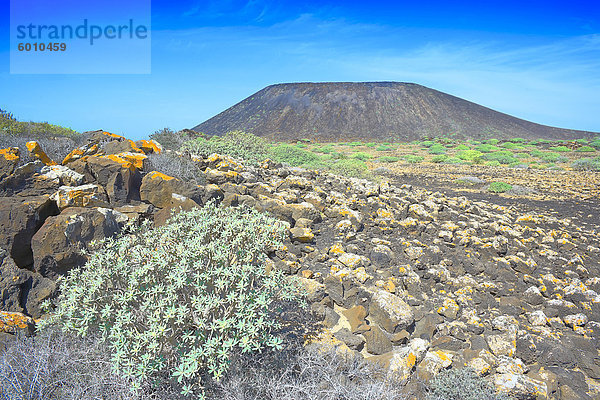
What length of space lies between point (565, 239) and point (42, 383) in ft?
24.1

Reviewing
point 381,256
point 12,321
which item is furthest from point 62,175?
point 381,256

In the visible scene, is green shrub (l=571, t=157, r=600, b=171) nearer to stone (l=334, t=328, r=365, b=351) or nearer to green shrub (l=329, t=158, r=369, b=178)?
green shrub (l=329, t=158, r=369, b=178)

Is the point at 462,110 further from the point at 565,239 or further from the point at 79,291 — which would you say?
the point at 79,291

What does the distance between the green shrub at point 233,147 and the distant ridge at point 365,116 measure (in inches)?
940

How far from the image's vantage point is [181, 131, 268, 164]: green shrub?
383 inches

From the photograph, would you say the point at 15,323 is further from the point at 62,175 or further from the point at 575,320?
the point at 575,320

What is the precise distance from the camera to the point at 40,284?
3.09 metres

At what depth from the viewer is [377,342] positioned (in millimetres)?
3043

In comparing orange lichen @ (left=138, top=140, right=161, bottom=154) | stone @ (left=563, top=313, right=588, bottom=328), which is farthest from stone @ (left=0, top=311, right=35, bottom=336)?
stone @ (left=563, top=313, right=588, bottom=328)

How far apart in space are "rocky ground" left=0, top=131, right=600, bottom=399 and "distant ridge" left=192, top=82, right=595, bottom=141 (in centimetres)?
3227

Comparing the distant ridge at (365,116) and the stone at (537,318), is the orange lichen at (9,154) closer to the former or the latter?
the stone at (537,318)

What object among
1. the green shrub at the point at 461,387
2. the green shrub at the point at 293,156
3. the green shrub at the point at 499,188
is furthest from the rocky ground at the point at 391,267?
the green shrub at the point at 293,156

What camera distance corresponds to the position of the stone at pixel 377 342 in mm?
3002

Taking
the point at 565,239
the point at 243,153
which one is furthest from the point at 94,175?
the point at 565,239
